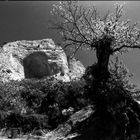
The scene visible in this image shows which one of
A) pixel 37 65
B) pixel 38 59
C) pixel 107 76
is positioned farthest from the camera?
pixel 38 59

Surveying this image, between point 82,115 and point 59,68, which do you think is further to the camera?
point 59,68

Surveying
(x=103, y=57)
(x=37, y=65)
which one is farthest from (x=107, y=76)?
(x=37, y=65)

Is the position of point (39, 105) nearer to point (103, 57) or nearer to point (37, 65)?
point (103, 57)

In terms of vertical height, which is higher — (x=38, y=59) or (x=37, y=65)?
(x=38, y=59)

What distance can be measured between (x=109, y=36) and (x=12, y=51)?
40811 millimetres

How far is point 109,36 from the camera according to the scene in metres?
17.1

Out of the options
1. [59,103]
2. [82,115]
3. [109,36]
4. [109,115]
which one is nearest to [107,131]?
[109,115]

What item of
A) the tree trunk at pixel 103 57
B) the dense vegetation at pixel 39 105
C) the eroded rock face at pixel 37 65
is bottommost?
the dense vegetation at pixel 39 105

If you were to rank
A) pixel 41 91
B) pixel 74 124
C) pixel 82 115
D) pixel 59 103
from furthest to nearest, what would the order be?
1. pixel 41 91
2. pixel 59 103
3. pixel 82 115
4. pixel 74 124

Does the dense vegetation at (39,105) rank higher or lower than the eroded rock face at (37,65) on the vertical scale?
lower

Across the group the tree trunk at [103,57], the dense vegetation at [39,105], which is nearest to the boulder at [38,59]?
the dense vegetation at [39,105]

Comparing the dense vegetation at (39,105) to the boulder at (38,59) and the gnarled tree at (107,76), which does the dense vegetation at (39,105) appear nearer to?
the gnarled tree at (107,76)

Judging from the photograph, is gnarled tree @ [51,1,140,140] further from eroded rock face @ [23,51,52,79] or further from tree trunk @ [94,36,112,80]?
eroded rock face @ [23,51,52,79]

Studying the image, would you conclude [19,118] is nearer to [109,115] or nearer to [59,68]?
[109,115]
